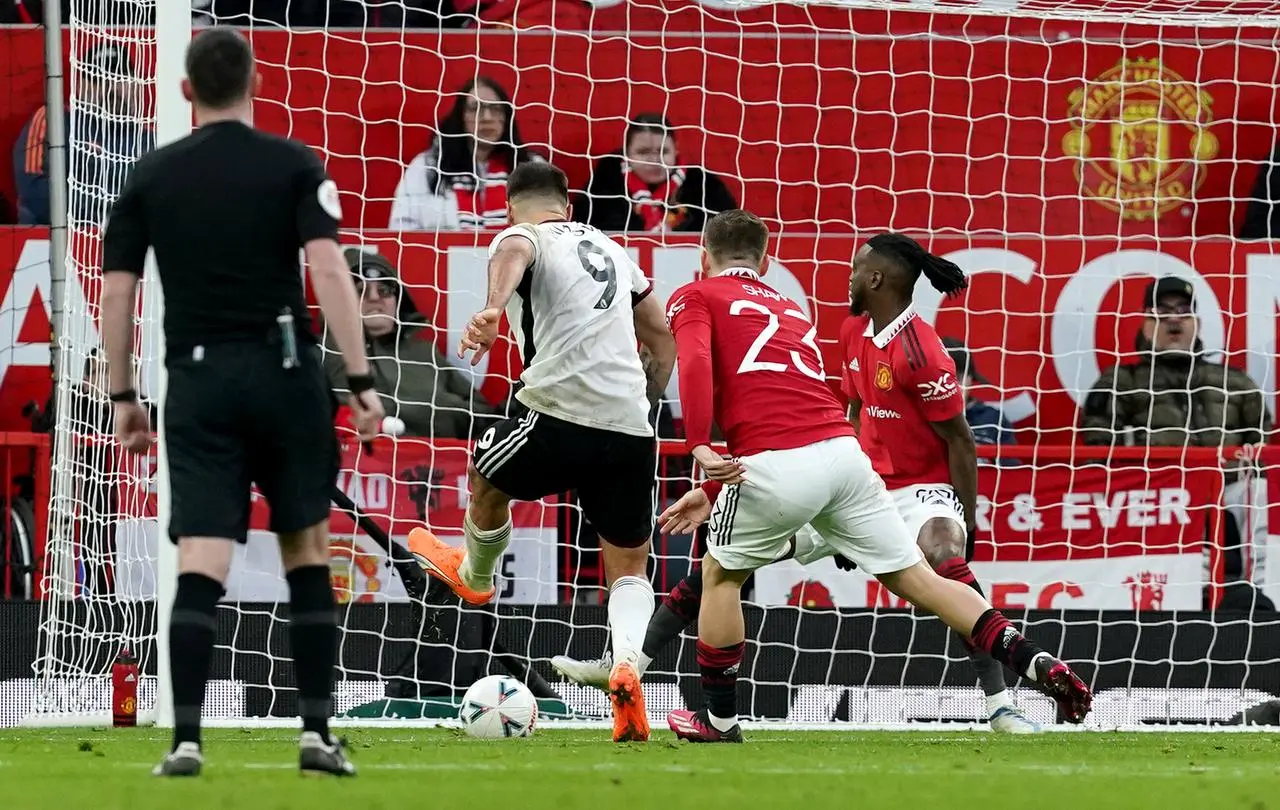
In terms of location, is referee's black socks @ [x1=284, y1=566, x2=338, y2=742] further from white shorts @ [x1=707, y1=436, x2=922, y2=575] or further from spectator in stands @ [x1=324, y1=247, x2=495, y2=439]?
spectator in stands @ [x1=324, y1=247, x2=495, y2=439]

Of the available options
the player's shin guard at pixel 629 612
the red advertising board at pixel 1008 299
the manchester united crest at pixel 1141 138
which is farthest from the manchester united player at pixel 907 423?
the manchester united crest at pixel 1141 138

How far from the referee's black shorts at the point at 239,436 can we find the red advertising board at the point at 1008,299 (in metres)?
6.01

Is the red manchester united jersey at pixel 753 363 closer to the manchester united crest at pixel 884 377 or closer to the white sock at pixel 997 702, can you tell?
the manchester united crest at pixel 884 377

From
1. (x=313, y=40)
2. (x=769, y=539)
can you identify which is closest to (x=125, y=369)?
(x=769, y=539)

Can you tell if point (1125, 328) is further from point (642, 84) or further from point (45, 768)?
point (45, 768)

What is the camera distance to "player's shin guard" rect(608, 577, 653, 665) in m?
6.47

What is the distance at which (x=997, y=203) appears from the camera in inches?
480

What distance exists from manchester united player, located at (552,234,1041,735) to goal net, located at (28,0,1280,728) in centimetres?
137

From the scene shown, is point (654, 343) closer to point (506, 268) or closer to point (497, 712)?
point (506, 268)

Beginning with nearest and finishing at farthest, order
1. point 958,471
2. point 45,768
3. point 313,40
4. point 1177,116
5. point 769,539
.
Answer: point 45,768
point 769,539
point 958,471
point 313,40
point 1177,116

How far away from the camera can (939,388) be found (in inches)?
290

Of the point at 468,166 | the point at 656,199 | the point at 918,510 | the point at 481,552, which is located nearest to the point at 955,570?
the point at 918,510

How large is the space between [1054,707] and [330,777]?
5677mm

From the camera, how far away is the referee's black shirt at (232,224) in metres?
4.46
